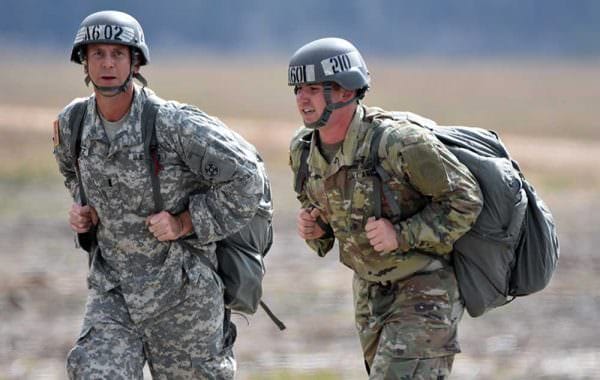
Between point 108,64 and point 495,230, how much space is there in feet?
6.45

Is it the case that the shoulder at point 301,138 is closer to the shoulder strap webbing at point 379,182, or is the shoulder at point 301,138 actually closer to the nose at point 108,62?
the shoulder strap webbing at point 379,182

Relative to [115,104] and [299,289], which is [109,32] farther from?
[299,289]

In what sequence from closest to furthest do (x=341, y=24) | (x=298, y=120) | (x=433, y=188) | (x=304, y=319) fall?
(x=433, y=188) → (x=304, y=319) → (x=298, y=120) → (x=341, y=24)

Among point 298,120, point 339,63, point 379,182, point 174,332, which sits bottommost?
point 298,120

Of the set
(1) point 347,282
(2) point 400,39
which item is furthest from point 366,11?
(1) point 347,282

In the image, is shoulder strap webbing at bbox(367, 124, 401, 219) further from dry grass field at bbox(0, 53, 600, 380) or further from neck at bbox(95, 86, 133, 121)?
dry grass field at bbox(0, 53, 600, 380)

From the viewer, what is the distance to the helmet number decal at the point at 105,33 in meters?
7.05

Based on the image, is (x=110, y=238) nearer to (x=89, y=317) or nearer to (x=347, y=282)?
(x=89, y=317)

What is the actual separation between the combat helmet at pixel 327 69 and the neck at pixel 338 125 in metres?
0.02

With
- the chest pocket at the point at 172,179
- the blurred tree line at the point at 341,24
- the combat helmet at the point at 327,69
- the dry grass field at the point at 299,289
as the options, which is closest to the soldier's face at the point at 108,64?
the chest pocket at the point at 172,179

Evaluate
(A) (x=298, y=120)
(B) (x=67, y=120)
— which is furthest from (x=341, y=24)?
(B) (x=67, y=120)

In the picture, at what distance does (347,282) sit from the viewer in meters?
16.3

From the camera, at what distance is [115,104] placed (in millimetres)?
7168

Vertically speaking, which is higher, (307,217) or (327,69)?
(327,69)
